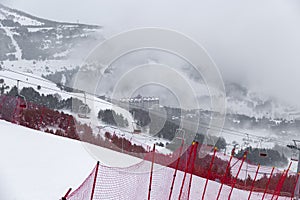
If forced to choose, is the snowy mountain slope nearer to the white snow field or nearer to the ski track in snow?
the ski track in snow

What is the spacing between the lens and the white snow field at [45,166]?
588 centimetres

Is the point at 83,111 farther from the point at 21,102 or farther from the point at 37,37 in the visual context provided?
the point at 37,37

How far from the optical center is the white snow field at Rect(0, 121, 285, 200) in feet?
19.3


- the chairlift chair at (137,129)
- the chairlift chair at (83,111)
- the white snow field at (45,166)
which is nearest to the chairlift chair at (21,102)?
the chairlift chair at (83,111)

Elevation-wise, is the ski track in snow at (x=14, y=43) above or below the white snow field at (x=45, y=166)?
above

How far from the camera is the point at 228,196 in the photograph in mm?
9086

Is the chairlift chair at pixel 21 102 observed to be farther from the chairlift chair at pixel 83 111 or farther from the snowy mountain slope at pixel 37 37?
the snowy mountain slope at pixel 37 37

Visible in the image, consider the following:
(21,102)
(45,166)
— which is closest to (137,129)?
(21,102)

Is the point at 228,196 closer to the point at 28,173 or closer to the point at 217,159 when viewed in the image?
the point at 28,173

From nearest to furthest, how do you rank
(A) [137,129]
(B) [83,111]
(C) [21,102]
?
(B) [83,111] < (C) [21,102] < (A) [137,129]

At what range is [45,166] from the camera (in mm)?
7273

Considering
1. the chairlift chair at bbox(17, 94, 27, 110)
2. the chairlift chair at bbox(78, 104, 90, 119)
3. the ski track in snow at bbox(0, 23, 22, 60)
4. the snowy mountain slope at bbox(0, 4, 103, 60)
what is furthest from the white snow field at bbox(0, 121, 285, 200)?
the ski track in snow at bbox(0, 23, 22, 60)

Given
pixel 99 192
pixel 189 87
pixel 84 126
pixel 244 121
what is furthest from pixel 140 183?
pixel 244 121

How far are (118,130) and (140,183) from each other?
10.3 meters
